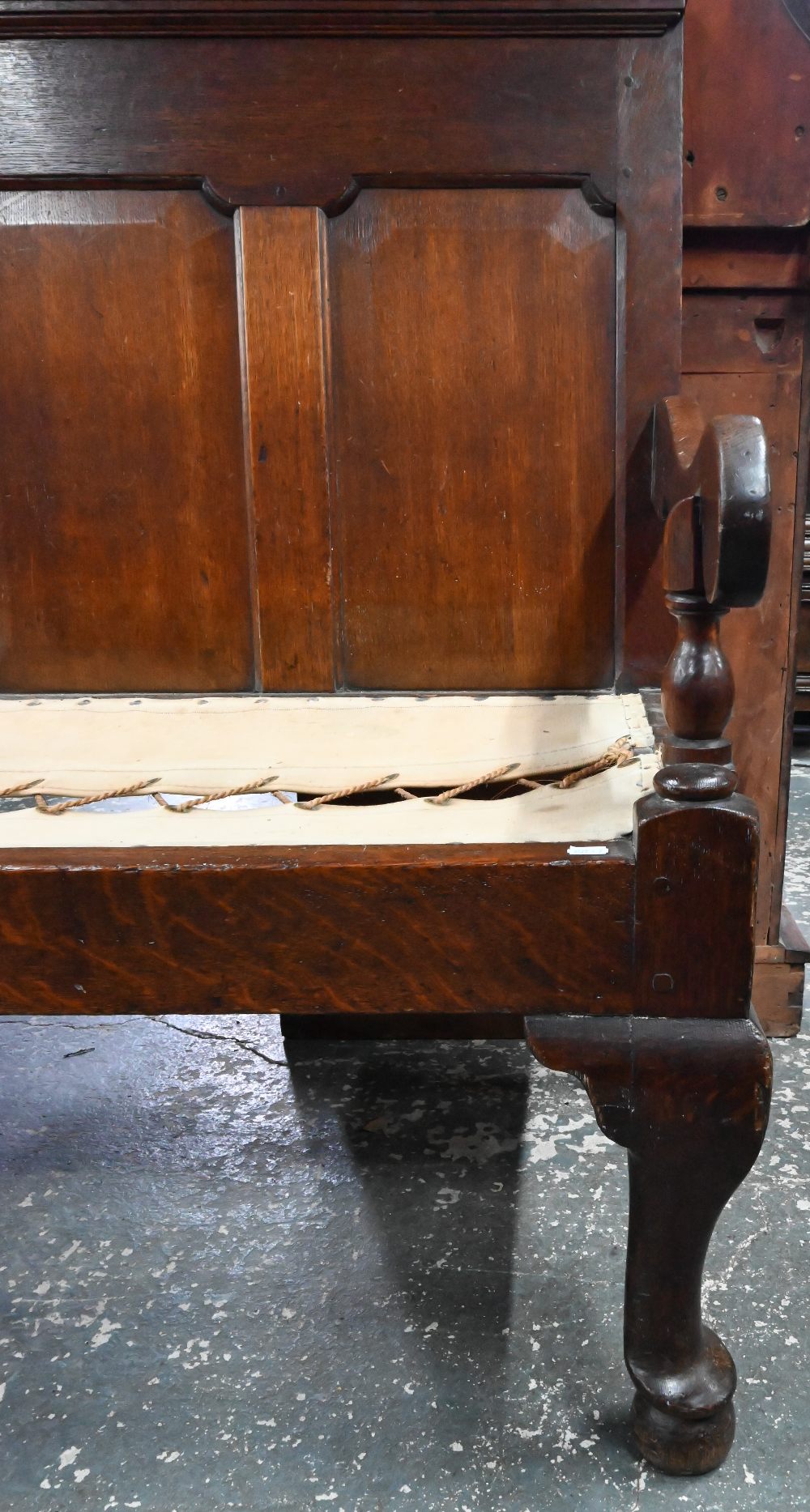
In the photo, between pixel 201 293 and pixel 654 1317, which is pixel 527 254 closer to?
pixel 201 293

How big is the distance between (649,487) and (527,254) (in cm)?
33

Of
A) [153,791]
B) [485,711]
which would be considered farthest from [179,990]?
[485,711]

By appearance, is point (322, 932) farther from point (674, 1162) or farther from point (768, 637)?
point (768, 637)

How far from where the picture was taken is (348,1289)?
128 cm

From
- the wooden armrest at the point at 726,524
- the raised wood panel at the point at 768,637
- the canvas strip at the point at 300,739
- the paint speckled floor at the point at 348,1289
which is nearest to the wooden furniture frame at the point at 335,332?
the canvas strip at the point at 300,739

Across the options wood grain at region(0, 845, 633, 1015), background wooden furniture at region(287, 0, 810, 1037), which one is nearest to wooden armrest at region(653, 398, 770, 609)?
wood grain at region(0, 845, 633, 1015)

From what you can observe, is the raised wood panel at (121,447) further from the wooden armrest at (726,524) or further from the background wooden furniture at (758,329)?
the wooden armrest at (726,524)

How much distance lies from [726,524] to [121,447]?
105 centimetres

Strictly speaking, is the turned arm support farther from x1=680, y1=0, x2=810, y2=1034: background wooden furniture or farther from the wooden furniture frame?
x1=680, y1=0, x2=810, y2=1034: background wooden furniture

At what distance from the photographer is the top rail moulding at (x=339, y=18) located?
148 cm

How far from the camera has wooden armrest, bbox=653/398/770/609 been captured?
32.5 inches

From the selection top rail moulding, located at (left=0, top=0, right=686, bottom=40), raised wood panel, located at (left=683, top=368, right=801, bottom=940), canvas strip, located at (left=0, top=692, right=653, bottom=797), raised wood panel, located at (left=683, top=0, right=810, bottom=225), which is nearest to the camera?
canvas strip, located at (left=0, top=692, right=653, bottom=797)

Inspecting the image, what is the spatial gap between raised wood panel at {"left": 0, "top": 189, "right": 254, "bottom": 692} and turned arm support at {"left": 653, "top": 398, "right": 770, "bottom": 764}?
852 millimetres

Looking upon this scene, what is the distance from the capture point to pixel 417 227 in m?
1.57
